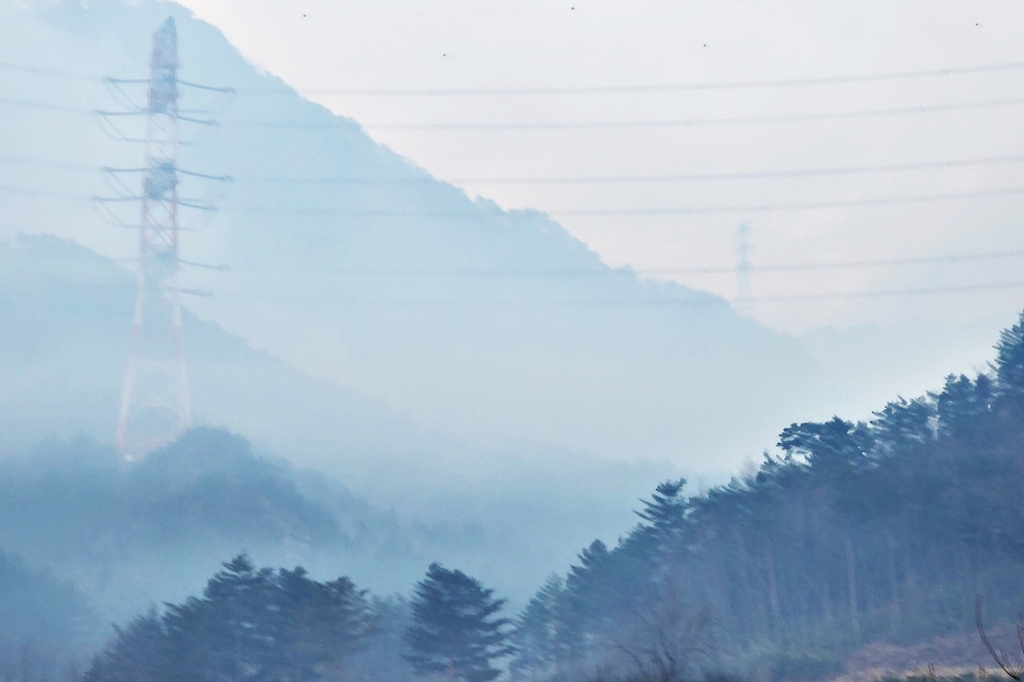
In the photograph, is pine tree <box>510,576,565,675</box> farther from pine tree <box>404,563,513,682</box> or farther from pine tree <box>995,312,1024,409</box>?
pine tree <box>995,312,1024,409</box>

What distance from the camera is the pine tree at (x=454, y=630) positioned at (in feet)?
148

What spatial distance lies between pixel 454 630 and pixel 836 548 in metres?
22.3

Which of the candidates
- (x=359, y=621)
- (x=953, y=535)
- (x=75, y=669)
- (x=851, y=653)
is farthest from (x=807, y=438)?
(x=75, y=669)

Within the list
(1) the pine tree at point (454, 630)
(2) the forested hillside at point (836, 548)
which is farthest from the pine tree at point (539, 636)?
(1) the pine tree at point (454, 630)

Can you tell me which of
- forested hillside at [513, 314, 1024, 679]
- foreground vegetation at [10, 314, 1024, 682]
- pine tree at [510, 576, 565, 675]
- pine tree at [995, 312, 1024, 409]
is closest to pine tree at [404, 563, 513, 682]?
foreground vegetation at [10, 314, 1024, 682]

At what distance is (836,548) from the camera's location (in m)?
56.4

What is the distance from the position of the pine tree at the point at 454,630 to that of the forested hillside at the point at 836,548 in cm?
623

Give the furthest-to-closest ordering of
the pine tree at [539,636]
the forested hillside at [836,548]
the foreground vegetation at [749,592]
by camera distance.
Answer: the pine tree at [539,636] < the forested hillside at [836,548] < the foreground vegetation at [749,592]

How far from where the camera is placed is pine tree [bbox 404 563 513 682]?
1772 inches

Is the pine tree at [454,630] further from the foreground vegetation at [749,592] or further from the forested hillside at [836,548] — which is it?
the forested hillside at [836,548]

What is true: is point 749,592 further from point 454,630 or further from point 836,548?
point 454,630

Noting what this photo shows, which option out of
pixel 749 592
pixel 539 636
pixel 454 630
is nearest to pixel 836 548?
pixel 749 592

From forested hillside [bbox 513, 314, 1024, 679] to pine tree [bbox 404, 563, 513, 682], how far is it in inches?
245

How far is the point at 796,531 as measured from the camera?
56.9 meters
